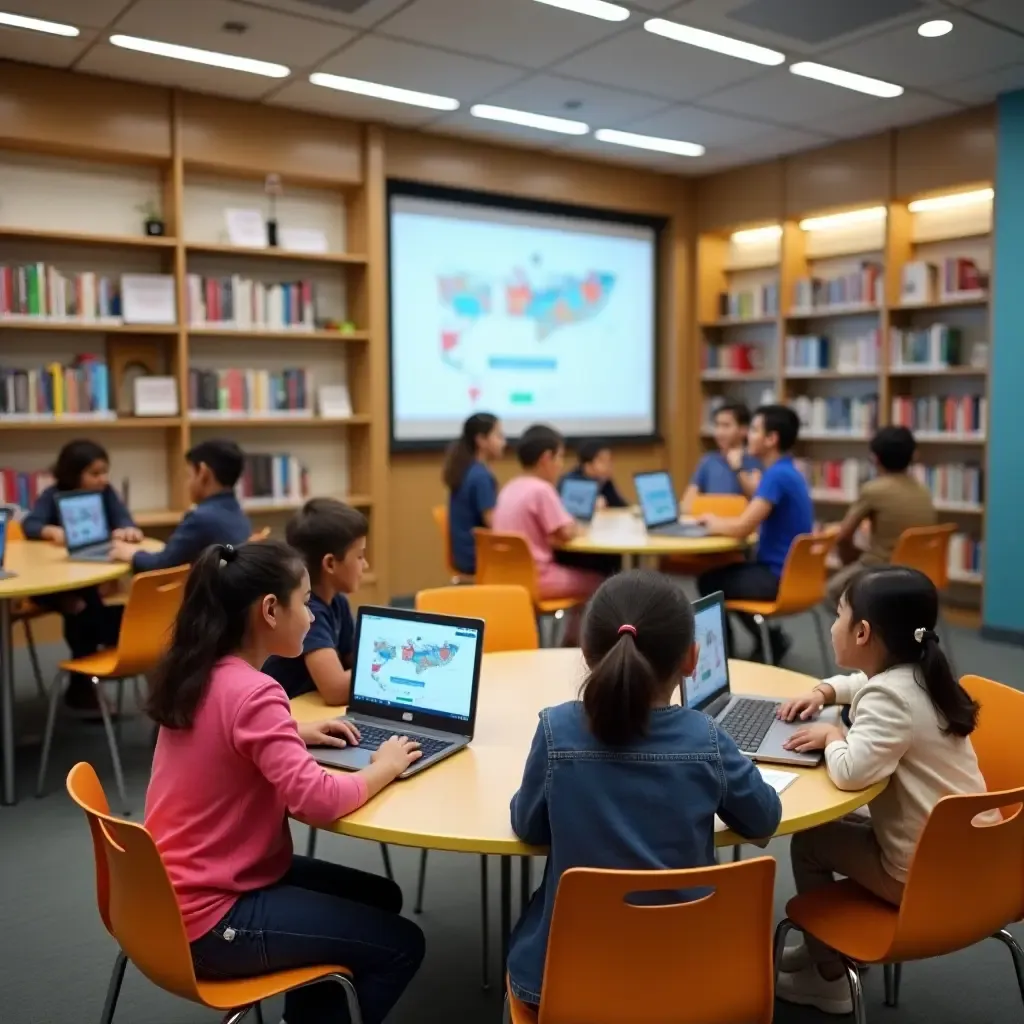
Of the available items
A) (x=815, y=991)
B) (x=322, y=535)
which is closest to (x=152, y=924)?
(x=322, y=535)

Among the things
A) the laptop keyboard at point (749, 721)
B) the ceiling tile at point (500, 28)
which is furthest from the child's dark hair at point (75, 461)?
the laptop keyboard at point (749, 721)

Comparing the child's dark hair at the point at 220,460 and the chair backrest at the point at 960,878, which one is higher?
the child's dark hair at the point at 220,460

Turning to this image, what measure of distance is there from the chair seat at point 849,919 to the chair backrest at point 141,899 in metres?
1.11

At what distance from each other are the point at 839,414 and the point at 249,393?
3966 millimetres

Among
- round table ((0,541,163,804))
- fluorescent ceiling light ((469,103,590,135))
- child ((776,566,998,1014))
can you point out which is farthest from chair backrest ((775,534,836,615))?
fluorescent ceiling light ((469,103,590,135))

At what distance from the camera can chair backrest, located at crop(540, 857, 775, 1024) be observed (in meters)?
1.39

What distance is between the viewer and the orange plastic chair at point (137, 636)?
3340 mm

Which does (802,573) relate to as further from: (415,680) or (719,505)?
(415,680)

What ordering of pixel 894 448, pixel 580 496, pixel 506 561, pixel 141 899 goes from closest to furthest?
pixel 141 899, pixel 506 561, pixel 894 448, pixel 580 496

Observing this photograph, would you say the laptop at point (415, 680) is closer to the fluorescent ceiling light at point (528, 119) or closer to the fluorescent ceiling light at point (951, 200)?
the fluorescent ceiling light at point (528, 119)

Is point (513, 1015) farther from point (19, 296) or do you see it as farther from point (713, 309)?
point (713, 309)

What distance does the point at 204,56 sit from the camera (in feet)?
16.5

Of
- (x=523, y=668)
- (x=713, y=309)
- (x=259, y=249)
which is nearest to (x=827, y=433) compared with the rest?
(x=713, y=309)

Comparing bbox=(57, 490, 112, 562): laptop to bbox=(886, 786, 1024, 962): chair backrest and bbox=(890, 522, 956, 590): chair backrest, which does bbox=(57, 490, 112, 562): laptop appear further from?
bbox=(890, 522, 956, 590): chair backrest
